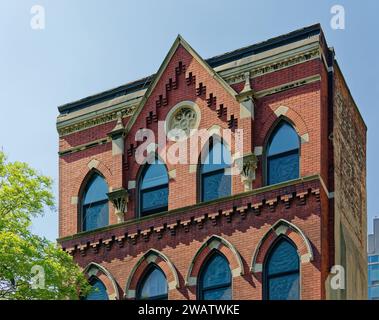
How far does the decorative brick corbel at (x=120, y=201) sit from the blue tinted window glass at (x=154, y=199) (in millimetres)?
582

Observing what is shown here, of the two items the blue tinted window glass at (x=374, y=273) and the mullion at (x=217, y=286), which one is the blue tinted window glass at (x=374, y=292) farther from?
the mullion at (x=217, y=286)

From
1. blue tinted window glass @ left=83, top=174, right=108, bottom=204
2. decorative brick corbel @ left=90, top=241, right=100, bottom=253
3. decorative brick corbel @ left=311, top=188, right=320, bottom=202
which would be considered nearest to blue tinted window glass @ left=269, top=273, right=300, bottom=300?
decorative brick corbel @ left=311, top=188, right=320, bottom=202

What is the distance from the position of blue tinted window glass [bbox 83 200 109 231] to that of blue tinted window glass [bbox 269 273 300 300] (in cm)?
712

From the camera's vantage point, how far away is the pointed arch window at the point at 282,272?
1173 inches

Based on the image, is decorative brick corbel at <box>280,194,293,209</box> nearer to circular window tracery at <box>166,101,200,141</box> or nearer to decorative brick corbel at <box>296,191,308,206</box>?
decorative brick corbel at <box>296,191,308,206</box>

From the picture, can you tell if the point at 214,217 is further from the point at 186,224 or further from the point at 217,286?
the point at 217,286

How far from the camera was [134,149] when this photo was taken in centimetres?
3491

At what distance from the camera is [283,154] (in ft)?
103

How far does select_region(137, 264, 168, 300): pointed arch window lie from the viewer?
3247cm

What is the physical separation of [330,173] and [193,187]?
439 cm

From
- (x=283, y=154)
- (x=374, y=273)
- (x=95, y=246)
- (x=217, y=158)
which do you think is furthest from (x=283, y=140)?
(x=374, y=273)

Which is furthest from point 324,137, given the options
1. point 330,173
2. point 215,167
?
point 215,167

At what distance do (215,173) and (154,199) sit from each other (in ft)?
8.17
